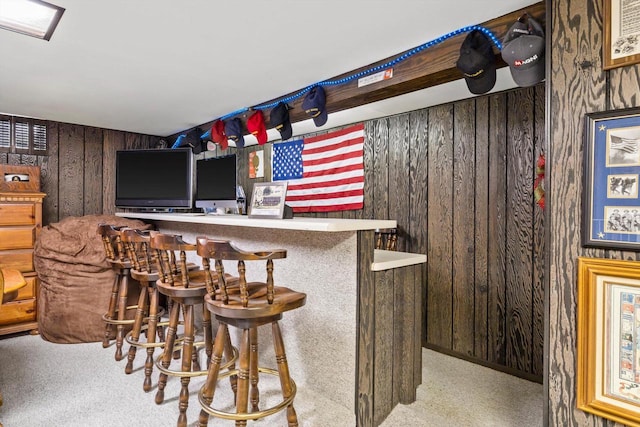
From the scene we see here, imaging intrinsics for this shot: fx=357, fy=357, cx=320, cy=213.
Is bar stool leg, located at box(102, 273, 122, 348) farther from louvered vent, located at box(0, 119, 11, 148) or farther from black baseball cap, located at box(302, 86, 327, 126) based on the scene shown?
louvered vent, located at box(0, 119, 11, 148)

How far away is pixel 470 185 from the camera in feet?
9.71

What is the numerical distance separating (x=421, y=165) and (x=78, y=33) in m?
2.70

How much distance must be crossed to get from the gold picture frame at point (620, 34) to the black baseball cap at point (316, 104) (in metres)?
1.79

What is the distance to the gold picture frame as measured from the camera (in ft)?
4.26

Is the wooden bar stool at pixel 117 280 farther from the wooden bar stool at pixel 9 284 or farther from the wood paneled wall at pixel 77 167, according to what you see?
the wood paneled wall at pixel 77 167

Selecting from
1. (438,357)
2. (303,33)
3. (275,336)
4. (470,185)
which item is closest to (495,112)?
(470,185)

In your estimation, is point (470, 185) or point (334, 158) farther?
point (334, 158)

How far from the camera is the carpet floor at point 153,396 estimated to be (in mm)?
1988

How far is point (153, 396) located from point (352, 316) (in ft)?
4.52

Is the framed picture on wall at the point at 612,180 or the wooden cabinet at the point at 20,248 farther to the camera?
the wooden cabinet at the point at 20,248

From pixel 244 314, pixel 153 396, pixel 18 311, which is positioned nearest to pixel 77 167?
pixel 18 311

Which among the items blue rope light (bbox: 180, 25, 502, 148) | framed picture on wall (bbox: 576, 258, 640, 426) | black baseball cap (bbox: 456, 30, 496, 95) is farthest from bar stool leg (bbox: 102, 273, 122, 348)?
framed picture on wall (bbox: 576, 258, 640, 426)

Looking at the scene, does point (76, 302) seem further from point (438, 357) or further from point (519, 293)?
point (519, 293)

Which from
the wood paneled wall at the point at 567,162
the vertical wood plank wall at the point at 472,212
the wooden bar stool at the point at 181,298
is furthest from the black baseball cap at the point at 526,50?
the wooden bar stool at the point at 181,298
